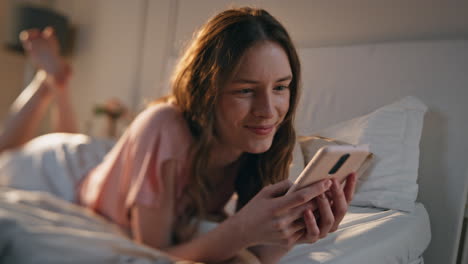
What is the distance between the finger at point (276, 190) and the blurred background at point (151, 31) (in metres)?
0.27

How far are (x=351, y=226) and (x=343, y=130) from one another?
0.50ft

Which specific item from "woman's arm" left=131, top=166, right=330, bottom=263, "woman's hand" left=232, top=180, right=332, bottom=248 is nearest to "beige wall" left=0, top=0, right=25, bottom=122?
"woman's arm" left=131, top=166, right=330, bottom=263

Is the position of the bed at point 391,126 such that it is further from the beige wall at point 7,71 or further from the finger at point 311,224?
the beige wall at point 7,71

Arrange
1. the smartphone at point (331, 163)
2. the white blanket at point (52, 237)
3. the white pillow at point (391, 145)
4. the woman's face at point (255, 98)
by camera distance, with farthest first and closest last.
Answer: the white pillow at point (391, 145) → the woman's face at point (255, 98) → the smartphone at point (331, 163) → the white blanket at point (52, 237)

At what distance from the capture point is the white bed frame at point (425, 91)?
1.70 ft

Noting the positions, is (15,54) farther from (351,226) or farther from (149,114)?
(351,226)

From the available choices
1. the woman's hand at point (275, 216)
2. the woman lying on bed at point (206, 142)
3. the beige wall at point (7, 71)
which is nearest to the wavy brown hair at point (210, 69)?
the woman lying on bed at point (206, 142)

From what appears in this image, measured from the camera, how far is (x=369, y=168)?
0.55m

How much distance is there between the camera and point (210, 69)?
0.43 metres

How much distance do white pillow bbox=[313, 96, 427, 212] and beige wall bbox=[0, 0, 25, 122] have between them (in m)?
0.50

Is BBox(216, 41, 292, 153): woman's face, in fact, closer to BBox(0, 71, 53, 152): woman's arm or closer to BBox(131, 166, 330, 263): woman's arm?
BBox(131, 166, 330, 263): woman's arm

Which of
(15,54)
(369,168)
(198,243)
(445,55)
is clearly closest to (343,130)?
(369,168)

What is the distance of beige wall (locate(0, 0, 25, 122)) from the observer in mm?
525

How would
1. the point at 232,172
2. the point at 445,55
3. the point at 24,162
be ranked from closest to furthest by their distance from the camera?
the point at 24,162 → the point at 445,55 → the point at 232,172
